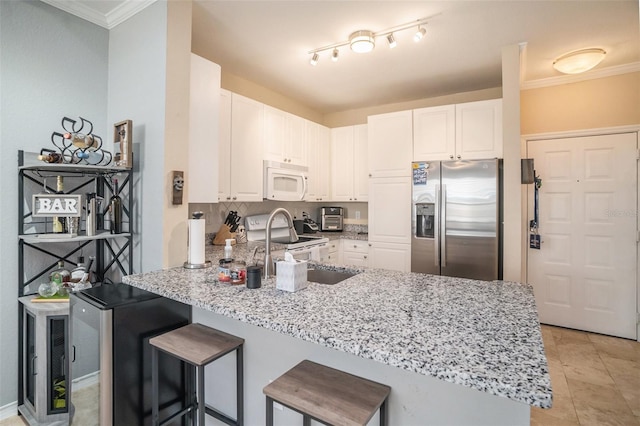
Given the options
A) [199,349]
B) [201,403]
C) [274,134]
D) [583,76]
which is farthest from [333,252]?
[583,76]

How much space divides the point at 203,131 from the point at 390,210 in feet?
7.29

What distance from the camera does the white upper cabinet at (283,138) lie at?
11.3ft

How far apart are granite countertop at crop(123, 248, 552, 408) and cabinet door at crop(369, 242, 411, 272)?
5.86 ft

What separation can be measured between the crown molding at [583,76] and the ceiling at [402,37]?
21mm

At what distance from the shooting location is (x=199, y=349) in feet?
4.89

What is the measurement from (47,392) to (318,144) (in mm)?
3473

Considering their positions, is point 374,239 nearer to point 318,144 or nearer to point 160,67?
point 318,144

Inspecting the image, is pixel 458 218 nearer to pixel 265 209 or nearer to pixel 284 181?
pixel 284 181

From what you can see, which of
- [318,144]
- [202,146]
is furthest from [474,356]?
[318,144]

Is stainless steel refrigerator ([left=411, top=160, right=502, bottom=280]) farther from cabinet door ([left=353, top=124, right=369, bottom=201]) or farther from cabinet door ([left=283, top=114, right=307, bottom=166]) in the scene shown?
cabinet door ([left=283, top=114, right=307, bottom=166])

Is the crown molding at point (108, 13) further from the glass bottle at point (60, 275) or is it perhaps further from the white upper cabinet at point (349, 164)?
the white upper cabinet at point (349, 164)

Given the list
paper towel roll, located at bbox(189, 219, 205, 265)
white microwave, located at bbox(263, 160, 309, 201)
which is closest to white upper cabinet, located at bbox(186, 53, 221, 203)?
paper towel roll, located at bbox(189, 219, 205, 265)

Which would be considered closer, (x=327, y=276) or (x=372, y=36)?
(x=327, y=276)

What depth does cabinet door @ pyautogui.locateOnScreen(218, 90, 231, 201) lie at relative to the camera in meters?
2.89
